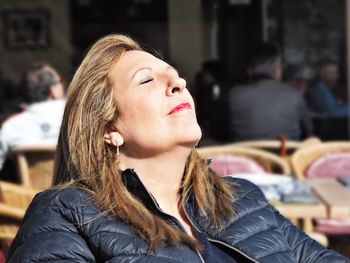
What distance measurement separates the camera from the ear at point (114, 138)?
1.85 meters

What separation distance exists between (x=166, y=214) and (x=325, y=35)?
580 cm

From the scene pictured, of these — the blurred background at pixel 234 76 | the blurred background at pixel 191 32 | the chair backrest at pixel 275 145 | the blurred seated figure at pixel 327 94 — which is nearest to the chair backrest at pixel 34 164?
the blurred background at pixel 234 76

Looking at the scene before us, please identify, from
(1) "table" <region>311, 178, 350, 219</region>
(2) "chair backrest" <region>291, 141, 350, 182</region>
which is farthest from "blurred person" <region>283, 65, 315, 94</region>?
(1) "table" <region>311, 178, 350, 219</region>

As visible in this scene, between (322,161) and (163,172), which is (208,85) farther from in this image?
(163,172)

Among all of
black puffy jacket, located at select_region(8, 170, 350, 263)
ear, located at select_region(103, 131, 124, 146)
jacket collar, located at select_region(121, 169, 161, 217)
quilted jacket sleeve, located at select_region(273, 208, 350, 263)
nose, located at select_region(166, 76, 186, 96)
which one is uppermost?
nose, located at select_region(166, 76, 186, 96)

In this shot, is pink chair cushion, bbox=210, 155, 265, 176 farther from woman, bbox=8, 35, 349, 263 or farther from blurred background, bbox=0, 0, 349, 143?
blurred background, bbox=0, 0, 349, 143

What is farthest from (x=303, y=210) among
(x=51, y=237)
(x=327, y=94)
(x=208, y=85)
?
(x=208, y=85)

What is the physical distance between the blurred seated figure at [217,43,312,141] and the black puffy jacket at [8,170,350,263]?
10.4ft

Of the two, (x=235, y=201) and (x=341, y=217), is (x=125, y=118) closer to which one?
(x=235, y=201)

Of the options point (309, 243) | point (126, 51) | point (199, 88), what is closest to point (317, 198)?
point (309, 243)

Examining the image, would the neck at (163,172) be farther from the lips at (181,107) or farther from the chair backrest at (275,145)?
the chair backrest at (275,145)

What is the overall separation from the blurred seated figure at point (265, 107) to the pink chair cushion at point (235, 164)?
97 cm

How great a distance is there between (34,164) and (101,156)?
9.54ft

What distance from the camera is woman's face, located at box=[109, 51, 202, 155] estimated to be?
5.79 feet
